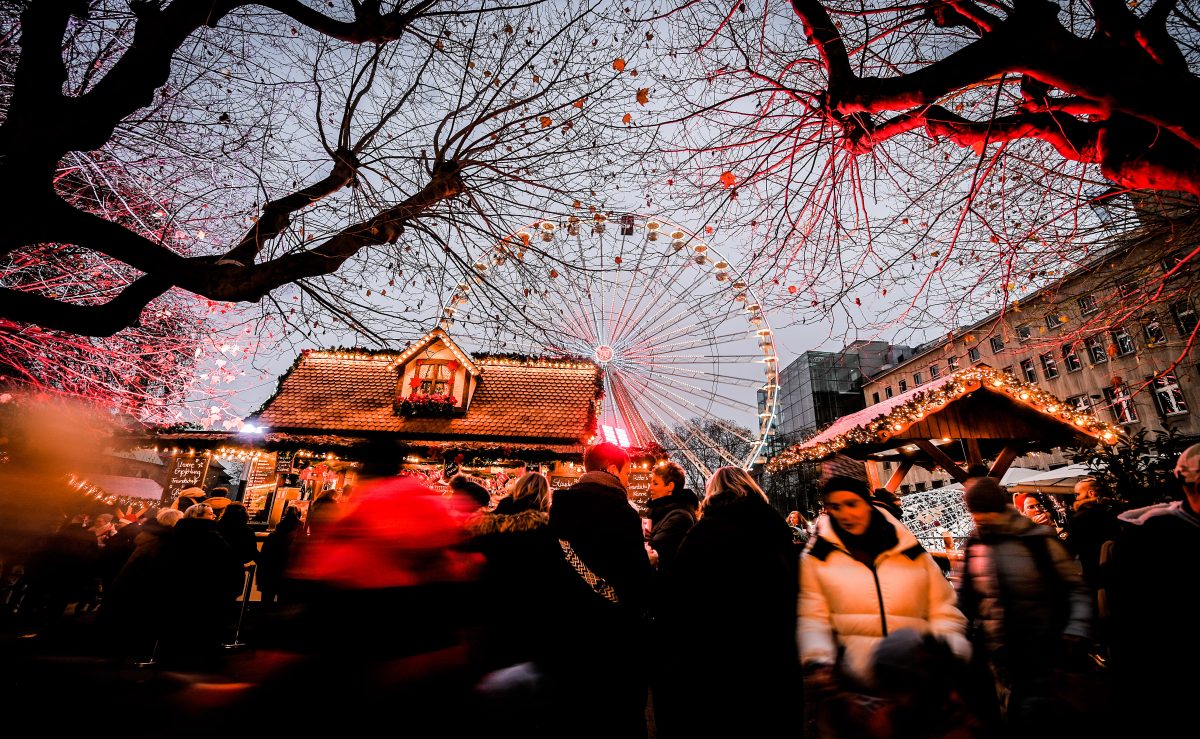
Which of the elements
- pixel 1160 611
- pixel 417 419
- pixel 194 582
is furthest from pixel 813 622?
pixel 417 419

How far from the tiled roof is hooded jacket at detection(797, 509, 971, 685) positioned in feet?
35.9

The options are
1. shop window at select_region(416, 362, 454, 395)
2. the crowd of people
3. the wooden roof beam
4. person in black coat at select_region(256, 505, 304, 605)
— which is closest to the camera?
the crowd of people

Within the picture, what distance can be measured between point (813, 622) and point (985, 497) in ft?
4.81

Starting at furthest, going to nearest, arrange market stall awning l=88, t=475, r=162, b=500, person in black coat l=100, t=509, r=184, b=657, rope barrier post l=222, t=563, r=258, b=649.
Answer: market stall awning l=88, t=475, r=162, b=500
rope barrier post l=222, t=563, r=258, b=649
person in black coat l=100, t=509, r=184, b=657

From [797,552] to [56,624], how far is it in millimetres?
11115

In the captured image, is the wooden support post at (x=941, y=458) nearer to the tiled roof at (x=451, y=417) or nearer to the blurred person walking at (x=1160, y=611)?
the blurred person walking at (x=1160, y=611)

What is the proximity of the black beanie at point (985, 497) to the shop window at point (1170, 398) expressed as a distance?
29178 mm

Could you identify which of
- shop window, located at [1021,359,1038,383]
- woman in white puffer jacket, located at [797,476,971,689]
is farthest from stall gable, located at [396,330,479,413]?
shop window, located at [1021,359,1038,383]

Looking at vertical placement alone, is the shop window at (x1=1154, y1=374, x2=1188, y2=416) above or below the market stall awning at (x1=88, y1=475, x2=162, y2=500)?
above

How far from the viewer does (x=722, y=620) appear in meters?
2.29

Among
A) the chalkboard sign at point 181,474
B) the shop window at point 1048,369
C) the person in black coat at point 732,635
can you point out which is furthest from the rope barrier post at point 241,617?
the shop window at point 1048,369

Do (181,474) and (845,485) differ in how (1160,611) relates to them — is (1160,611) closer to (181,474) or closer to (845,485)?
(845,485)

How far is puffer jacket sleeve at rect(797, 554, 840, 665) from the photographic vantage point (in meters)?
2.20

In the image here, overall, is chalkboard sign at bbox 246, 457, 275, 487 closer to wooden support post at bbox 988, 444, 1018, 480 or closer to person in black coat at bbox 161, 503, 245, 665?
person in black coat at bbox 161, 503, 245, 665
